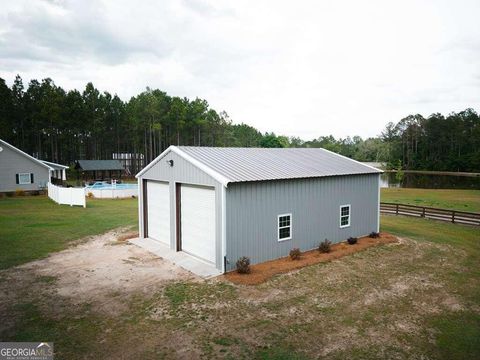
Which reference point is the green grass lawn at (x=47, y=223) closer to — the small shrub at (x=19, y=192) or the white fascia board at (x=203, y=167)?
the small shrub at (x=19, y=192)

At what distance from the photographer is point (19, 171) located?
35562mm

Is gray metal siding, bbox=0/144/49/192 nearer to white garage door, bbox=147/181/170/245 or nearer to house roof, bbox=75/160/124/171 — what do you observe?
house roof, bbox=75/160/124/171

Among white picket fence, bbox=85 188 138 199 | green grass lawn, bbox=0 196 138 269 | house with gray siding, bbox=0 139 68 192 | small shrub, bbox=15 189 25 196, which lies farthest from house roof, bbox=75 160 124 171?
green grass lawn, bbox=0 196 138 269

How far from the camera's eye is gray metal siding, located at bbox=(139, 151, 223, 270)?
1205 cm

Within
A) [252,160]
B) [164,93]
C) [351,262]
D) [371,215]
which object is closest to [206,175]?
[252,160]

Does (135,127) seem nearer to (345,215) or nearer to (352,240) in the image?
(345,215)

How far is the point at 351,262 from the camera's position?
1342 cm

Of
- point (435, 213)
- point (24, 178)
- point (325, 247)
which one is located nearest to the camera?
point (325, 247)

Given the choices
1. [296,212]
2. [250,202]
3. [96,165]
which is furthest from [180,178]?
[96,165]

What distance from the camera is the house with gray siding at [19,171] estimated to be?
3462 cm

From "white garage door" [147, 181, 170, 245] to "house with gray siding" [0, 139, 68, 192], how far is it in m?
25.9

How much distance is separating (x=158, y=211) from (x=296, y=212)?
6.55 m

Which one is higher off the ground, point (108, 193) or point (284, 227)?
point (108, 193)

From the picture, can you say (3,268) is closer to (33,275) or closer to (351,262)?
(33,275)
